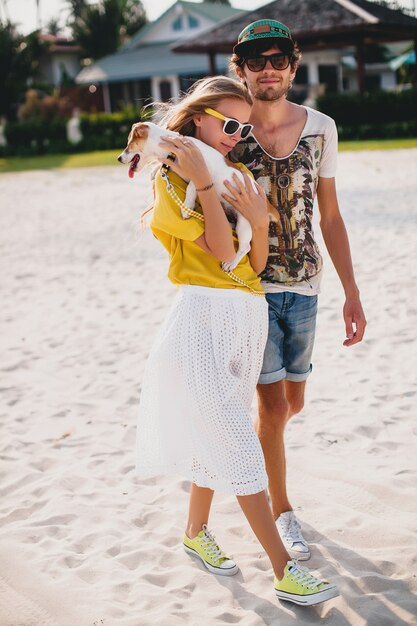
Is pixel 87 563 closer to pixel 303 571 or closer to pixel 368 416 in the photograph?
pixel 303 571

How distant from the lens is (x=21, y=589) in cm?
292

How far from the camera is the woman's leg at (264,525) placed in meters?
2.66

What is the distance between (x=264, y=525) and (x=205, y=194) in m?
1.20

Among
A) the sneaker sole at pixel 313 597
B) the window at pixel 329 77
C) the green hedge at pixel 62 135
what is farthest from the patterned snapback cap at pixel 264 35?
the window at pixel 329 77

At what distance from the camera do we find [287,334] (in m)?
3.04

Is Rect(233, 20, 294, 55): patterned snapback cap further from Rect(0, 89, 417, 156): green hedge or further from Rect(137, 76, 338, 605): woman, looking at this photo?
Rect(0, 89, 417, 156): green hedge

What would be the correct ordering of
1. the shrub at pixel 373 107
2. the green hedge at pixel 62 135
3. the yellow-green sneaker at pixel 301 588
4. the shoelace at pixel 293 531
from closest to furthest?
1. the yellow-green sneaker at pixel 301 588
2. the shoelace at pixel 293 531
3. the shrub at pixel 373 107
4. the green hedge at pixel 62 135

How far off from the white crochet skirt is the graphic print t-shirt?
279 millimetres

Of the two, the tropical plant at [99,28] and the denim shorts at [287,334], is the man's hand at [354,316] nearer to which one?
the denim shorts at [287,334]

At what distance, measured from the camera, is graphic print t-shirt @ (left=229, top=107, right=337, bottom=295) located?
9.66ft

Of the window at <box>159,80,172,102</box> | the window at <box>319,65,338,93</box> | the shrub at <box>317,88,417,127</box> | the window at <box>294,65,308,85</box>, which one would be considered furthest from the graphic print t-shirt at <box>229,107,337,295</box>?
the window at <box>159,80,172,102</box>

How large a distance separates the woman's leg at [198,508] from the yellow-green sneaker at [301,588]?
1.52ft

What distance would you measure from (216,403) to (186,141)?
36.5 inches

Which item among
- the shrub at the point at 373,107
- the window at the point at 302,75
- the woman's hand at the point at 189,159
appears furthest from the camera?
the window at the point at 302,75
